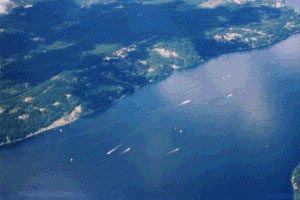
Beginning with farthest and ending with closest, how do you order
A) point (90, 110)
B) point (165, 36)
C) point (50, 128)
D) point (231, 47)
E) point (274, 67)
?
point (165, 36) → point (231, 47) → point (274, 67) → point (90, 110) → point (50, 128)

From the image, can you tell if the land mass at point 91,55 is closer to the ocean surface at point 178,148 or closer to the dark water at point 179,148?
the ocean surface at point 178,148

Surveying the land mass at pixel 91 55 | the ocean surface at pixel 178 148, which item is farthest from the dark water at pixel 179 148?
the land mass at pixel 91 55

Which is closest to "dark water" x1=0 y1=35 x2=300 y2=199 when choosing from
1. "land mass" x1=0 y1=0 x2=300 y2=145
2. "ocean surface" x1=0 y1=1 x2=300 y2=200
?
"ocean surface" x1=0 y1=1 x2=300 y2=200

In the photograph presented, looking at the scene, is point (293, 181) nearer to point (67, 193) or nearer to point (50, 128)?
point (67, 193)

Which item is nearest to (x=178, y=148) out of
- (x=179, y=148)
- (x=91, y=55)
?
(x=179, y=148)

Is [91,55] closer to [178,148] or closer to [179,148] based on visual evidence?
[178,148]

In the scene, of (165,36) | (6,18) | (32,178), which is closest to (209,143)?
(32,178)
